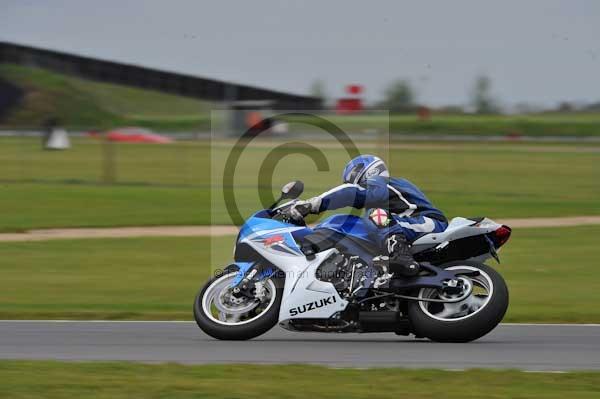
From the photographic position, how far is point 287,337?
9914 mm

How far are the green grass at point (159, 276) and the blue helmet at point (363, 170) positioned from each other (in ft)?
9.79

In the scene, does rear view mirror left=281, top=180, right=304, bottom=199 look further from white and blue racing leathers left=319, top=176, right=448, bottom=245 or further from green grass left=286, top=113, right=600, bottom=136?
green grass left=286, top=113, right=600, bottom=136

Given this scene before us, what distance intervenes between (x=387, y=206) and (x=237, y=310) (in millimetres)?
1624

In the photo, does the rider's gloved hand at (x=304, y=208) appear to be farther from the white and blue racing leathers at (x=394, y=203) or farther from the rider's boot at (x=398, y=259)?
the rider's boot at (x=398, y=259)

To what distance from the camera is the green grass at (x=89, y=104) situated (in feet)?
189

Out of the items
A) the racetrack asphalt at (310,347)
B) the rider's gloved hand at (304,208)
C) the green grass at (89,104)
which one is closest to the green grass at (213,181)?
the racetrack asphalt at (310,347)

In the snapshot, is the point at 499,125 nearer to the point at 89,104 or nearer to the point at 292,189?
the point at 89,104

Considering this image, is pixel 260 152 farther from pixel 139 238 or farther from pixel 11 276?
pixel 11 276

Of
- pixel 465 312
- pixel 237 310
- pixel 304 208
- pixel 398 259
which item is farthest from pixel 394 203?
pixel 237 310

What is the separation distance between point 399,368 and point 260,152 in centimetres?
2740

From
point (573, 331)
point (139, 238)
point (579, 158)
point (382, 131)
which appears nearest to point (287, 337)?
point (573, 331)

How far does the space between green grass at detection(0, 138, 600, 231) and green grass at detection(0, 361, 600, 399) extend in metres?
13.1

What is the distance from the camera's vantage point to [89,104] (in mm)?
59719

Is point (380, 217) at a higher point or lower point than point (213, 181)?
lower
